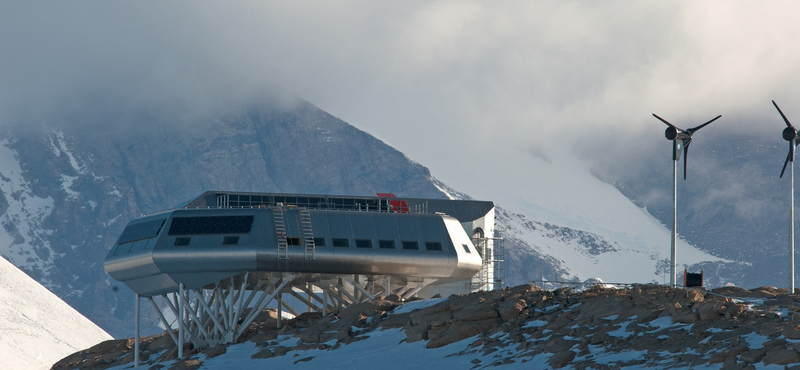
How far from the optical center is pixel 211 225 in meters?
95.1

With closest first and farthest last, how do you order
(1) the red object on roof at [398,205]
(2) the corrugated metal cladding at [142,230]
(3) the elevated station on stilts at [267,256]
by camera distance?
(3) the elevated station on stilts at [267,256]
(2) the corrugated metal cladding at [142,230]
(1) the red object on roof at [398,205]

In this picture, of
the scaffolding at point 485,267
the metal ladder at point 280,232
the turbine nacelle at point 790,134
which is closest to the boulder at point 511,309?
the turbine nacelle at point 790,134

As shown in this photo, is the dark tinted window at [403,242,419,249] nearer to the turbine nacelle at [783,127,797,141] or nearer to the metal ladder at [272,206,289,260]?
the metal ladder at [272,206,289,260]

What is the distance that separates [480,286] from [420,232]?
3758 cm

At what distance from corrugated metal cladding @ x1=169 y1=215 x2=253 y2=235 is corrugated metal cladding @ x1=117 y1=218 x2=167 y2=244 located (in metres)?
1.77

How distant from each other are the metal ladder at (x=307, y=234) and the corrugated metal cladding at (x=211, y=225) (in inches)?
154

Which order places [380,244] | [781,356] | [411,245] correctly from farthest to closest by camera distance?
[411,245]
[380,244]
[781,356]

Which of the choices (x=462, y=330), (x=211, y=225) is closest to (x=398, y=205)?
(x=211, y=225)

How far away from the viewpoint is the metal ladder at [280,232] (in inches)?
3681

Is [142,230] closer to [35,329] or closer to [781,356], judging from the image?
[781,356]

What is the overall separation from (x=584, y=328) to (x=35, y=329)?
12878 centimetres

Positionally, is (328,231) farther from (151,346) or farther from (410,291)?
(151,346)

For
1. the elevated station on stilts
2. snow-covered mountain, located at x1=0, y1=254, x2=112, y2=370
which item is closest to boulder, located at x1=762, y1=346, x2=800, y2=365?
the elevated station on stilts

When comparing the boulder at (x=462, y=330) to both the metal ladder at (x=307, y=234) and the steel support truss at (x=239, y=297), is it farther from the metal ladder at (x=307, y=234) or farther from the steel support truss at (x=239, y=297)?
the steel support truss at (x=239, y=297)
